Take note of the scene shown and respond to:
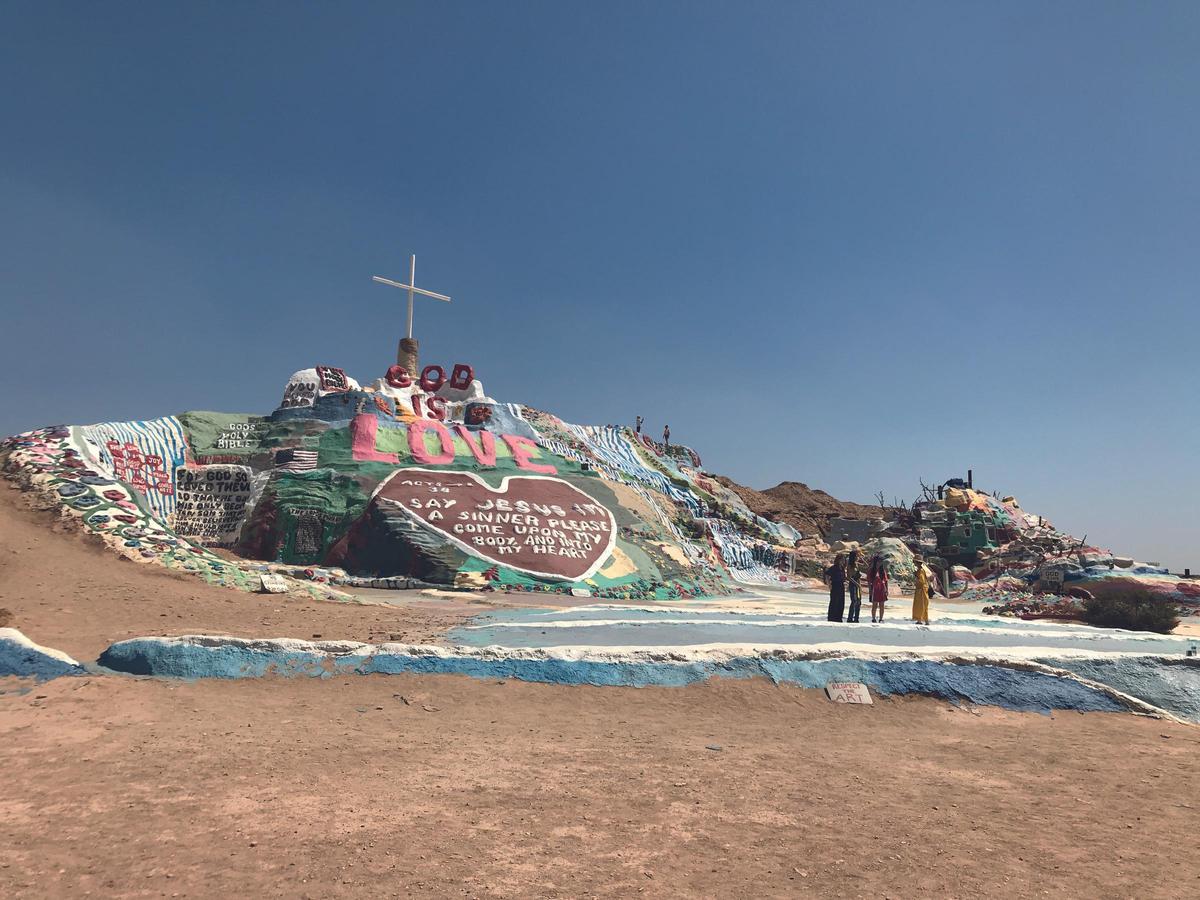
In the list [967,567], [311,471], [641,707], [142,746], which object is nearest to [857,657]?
[641,707]

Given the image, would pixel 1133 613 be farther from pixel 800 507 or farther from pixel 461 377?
pixel 800 507

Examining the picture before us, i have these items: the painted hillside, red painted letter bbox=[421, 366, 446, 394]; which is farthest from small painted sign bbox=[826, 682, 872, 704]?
red painted letter bbox=[421, 366, 446, 394]

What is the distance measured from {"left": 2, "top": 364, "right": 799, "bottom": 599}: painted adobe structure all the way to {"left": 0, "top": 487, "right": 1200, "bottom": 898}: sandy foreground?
397 inches

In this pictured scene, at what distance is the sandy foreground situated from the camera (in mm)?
4359

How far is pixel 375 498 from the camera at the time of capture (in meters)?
22.5

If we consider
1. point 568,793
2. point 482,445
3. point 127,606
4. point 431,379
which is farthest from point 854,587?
point 431,379

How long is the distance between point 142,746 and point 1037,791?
24.7ft

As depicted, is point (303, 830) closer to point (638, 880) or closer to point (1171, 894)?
point (638, 880)

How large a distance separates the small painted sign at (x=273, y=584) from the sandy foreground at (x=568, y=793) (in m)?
8.21

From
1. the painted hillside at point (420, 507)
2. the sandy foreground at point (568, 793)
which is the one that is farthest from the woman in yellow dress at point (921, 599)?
the painted hillside at point (420, 507)

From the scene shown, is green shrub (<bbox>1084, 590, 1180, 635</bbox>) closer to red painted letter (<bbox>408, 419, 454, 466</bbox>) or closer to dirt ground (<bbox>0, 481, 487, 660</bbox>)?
dirt ground (<bbox>0, 481, 487, 660</bbox>)

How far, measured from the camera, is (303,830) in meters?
4.79

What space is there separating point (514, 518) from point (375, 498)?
417cm

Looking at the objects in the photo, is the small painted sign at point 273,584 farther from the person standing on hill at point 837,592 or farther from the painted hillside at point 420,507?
the person standing on hill at point 837,592
